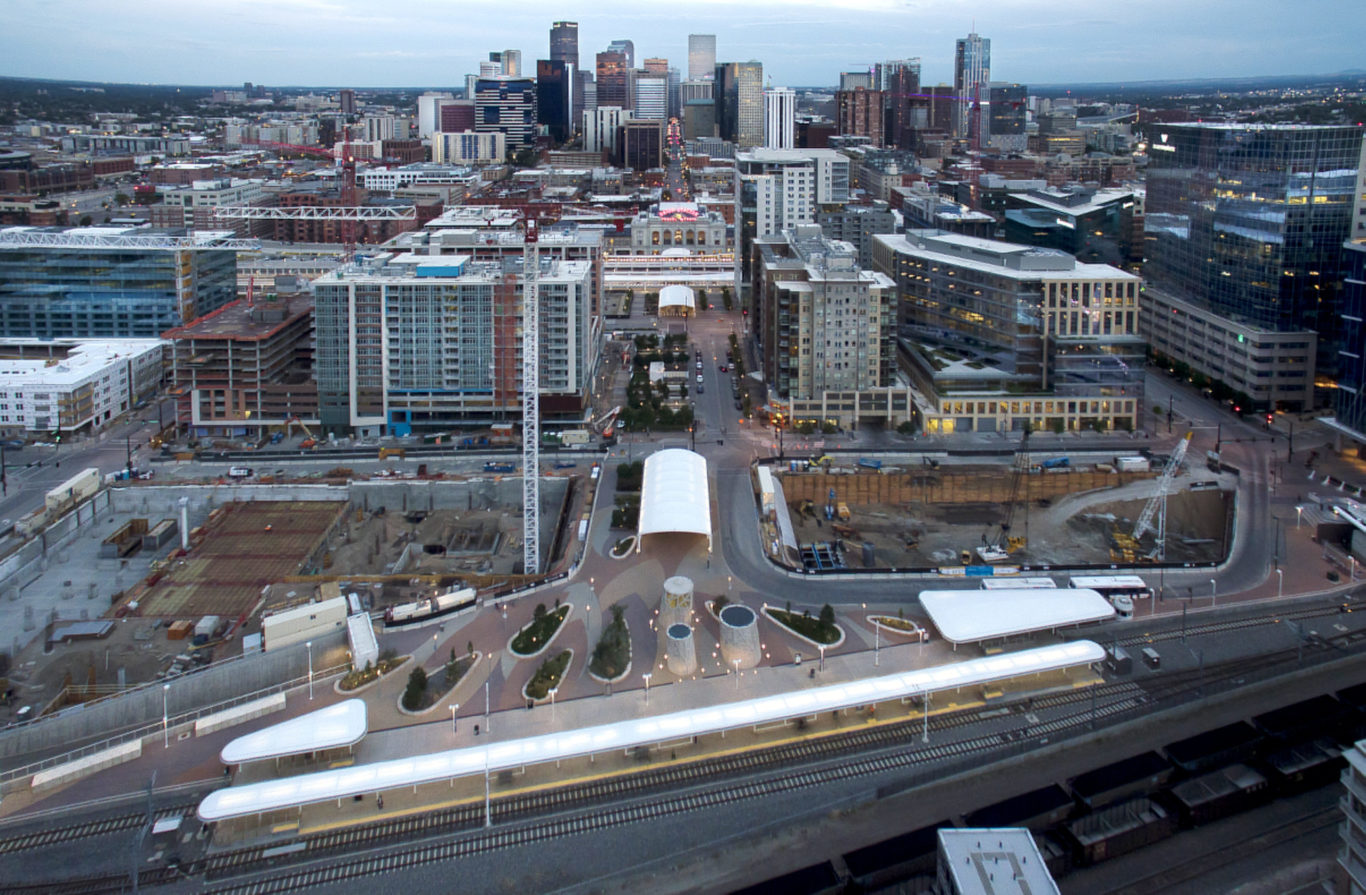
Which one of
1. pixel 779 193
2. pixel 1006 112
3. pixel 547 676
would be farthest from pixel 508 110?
pixel 547 676

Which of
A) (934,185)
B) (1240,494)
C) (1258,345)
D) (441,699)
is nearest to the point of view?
(441,699)

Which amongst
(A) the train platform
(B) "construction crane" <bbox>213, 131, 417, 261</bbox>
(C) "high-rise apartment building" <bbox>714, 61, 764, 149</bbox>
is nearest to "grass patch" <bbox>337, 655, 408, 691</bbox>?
(A) the train platform

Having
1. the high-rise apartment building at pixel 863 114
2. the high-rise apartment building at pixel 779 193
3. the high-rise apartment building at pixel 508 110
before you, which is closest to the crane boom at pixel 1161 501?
the high-rise apartment building at pixel 779 193

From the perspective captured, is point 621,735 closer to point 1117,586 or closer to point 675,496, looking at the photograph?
point 675,496

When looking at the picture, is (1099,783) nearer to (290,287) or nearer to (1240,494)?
(1240,494)

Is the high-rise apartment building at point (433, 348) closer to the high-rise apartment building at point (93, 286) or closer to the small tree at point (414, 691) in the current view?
the high-rise apartment building at point (93, 286)

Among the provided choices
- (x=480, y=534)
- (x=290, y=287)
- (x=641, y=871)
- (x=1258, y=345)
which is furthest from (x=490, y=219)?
(x=641, y=871)

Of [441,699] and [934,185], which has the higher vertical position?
[934,185]
